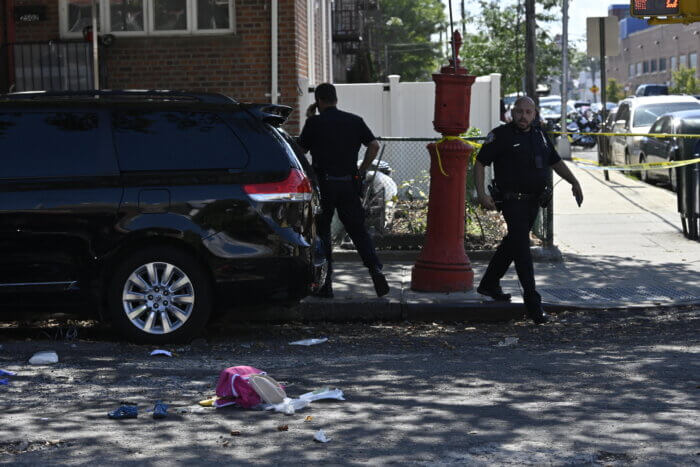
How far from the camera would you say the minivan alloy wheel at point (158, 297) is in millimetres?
8289

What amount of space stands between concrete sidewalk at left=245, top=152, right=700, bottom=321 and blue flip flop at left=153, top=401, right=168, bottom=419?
3.62m

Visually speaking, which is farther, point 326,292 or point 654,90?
point 654,90

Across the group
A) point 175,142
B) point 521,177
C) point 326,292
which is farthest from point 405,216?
point 175,142

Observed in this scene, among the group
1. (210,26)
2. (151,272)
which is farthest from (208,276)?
(210,26)

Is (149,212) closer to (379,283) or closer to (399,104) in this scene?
(379,283)

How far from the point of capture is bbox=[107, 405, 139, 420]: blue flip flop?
19.9ft

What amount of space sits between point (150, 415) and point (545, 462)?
2.19 metres

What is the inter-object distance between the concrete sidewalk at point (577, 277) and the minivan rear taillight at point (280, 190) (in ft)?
5.51

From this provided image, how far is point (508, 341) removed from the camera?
8.53 metres

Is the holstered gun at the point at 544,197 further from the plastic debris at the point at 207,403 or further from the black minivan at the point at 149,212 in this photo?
the plastic debris at the point at 207,403

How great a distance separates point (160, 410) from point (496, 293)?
14.7ft

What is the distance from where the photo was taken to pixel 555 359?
7.66 meters

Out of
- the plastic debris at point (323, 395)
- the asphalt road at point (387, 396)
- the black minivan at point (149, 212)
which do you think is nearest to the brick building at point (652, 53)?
the asphalt road at point (387, 396)

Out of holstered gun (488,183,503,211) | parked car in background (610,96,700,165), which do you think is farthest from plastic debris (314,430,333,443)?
parked car in background (610,96,700,165)
